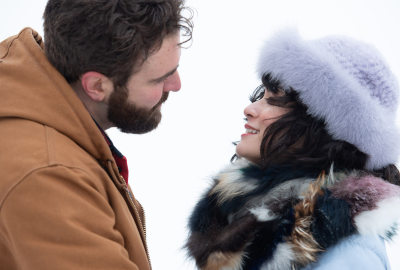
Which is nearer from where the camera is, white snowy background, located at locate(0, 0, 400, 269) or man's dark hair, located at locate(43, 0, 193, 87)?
man's dark hair, located at locate(43, 0, 193, 87)

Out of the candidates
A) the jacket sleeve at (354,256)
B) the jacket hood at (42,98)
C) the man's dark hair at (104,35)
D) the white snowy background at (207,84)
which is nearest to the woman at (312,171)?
the jacket sleeve at (354,256)

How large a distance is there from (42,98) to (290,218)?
106cm

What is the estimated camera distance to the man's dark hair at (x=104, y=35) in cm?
139

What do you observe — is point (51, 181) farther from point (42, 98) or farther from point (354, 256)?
point (354, 256)

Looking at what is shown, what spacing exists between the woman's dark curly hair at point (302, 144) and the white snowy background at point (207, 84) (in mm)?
2036

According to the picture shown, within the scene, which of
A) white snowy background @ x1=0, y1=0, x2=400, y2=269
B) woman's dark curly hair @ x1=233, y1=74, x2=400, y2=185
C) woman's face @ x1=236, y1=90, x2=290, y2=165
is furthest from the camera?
white snowy background @ x1=0, y1=0, x2=400, y2=269

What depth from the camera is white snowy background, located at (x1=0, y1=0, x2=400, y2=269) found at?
3811 millimetres

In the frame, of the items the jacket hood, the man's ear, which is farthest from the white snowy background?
the jacket hood

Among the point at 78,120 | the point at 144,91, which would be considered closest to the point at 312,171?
the point at 144,91

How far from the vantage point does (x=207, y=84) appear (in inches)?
193

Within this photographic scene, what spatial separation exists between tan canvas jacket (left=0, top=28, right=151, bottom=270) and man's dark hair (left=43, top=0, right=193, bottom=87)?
9cm

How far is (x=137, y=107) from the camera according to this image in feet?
5.30

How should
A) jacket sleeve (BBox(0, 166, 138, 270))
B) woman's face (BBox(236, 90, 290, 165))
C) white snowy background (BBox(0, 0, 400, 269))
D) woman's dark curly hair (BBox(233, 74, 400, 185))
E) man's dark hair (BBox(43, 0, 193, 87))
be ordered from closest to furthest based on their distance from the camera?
jacket sleeve (BBox(0, 166, 138, 270)) < man's dark hair (BBox(43, 0, 193, 87)) < woman's dark curly hair (BBox(233, 74, 400, 185)) < woman's face (BBox(236, 90, 290, 165)) < white snowy background (BBox(0, 0, 400, 269))

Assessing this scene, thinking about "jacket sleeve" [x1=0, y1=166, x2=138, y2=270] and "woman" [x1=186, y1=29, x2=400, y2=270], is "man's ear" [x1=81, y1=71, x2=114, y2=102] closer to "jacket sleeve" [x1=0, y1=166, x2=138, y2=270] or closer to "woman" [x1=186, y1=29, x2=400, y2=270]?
"jacket sleeve" [x1=0, y1=166, x2=138, y2=270]
